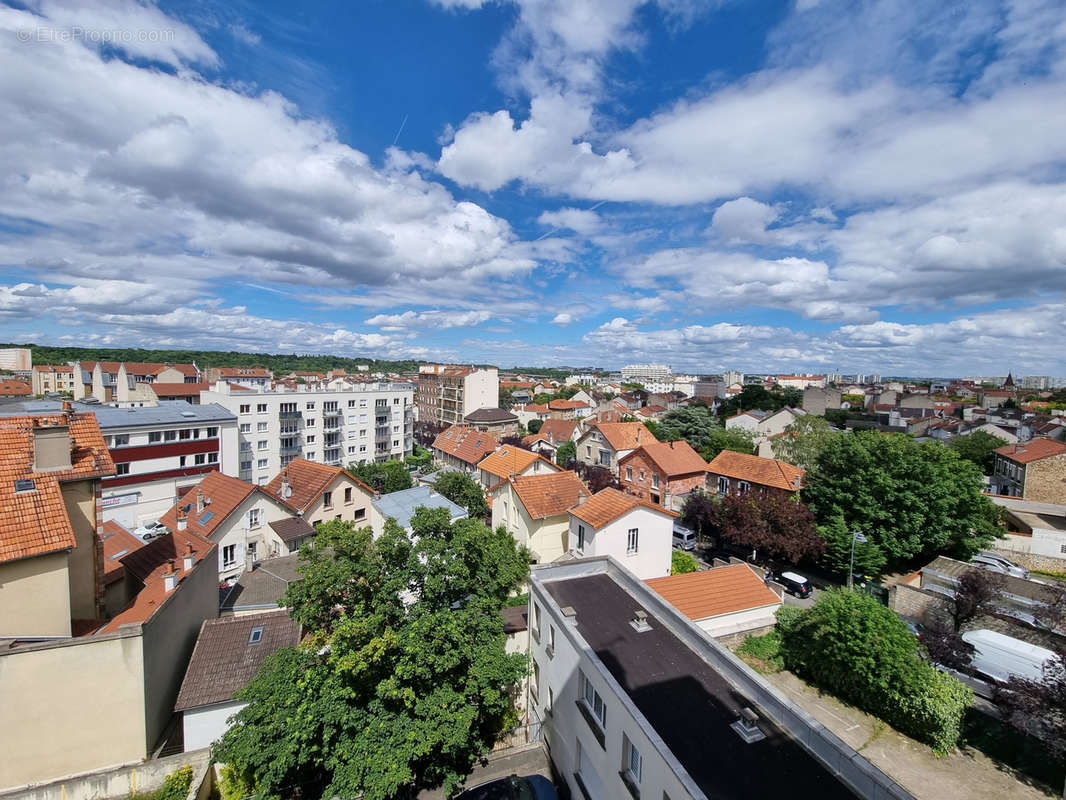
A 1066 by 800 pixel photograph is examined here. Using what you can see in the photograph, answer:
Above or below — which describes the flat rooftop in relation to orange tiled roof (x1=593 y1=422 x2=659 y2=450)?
below

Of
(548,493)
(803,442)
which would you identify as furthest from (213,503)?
(803,442)

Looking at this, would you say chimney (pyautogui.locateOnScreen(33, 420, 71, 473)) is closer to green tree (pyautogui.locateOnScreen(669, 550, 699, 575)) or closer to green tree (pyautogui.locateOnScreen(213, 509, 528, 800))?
green tree (pyautogui.locateOnScreen(213, 509, 528, 800))

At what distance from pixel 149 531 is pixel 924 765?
44.6 m

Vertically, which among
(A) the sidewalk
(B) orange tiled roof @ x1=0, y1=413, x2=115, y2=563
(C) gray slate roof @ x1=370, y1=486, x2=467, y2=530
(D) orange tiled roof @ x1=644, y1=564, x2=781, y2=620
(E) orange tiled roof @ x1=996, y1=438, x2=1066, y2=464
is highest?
(B) orange tiled roof @ x1=0, y1=413, x2=115, y2=563

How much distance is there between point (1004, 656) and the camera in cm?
1702

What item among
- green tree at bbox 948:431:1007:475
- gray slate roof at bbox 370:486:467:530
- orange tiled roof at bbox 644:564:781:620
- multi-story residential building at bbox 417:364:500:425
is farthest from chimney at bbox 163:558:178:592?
green tree at bbox 948:431:1007:475

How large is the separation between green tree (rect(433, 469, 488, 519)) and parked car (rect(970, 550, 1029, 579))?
31.7 metres

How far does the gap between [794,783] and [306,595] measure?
460 inches

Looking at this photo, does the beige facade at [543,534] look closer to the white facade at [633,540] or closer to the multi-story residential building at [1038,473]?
the white facade at [633,540]

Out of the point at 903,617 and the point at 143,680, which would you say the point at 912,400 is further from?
the point at 143,680

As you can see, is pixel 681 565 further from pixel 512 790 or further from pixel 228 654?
pixel 228 654

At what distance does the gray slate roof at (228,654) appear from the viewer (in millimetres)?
13742

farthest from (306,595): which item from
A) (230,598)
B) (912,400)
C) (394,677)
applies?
(912,400)

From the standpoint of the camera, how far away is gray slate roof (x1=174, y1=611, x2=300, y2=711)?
45.1ft
